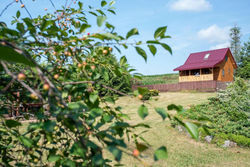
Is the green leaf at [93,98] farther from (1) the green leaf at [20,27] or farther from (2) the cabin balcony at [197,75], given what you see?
(2) the cabin balcony at [197,75]

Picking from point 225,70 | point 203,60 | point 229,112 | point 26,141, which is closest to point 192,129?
point 26,141

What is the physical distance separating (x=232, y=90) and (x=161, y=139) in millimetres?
4345

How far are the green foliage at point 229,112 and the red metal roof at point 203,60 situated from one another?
1781cm

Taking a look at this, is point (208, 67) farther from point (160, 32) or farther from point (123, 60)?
point (160, 32)

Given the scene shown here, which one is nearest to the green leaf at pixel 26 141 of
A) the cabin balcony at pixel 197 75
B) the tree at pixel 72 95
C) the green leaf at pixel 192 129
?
the tree at pixel 72 95

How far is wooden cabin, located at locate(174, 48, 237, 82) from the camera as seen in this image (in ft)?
89.1

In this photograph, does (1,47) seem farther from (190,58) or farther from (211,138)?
(190,58)

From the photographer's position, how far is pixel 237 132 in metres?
6.50

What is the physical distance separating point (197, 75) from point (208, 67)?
2.42 meters

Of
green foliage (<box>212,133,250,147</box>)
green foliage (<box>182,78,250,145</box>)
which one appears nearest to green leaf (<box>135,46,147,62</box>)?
green foliage (<box>182,78,250,145</box>)

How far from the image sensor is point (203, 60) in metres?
28.8

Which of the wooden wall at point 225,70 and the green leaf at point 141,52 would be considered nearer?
the green leaf at point 141,52

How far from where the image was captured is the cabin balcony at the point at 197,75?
2750 centimetres

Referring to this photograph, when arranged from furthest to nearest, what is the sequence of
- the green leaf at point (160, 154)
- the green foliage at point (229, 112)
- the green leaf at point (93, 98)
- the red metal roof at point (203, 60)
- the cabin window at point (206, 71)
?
the cabin window at point (206, 71)
the red metal roof at point (203, 60)
the green foliage at point (229, 112)
the green leaf at point (93, 98)
the green leaf at point (160, 154)
